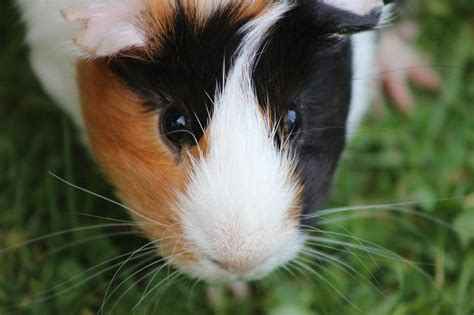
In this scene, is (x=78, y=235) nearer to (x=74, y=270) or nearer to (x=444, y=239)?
(x=74, y=270)

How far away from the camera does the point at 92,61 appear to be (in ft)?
5.82

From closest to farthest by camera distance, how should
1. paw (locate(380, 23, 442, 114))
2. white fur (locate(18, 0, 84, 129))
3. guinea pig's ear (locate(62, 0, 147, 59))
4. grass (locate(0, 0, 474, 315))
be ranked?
guinea pig's ear (locate(62, 0, 147, 59))
white fur (locate(18, 0, 84, 129))
grass (locate(0, 0, 474, 315))
paw (locate(380, 23, 442, 114))

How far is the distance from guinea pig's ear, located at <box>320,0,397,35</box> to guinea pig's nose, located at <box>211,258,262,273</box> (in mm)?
520

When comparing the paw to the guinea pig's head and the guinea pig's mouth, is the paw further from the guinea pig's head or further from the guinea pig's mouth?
the guinea pig's mouth

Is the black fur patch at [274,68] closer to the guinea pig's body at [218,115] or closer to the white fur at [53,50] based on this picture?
the guinea pig's body at [218,115]

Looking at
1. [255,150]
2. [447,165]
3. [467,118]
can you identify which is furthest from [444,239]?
[255,150]

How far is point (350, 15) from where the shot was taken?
1616 mm

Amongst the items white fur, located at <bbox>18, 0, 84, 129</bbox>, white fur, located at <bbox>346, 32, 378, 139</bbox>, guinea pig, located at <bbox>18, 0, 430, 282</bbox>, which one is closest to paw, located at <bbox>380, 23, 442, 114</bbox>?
white fur, located at <bbox>346, 32, 378, 139</bbox>

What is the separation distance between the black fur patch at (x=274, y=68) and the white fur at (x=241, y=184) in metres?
0.03

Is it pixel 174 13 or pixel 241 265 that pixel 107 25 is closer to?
pixel 174 13

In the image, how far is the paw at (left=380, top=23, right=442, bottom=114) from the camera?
109 inches

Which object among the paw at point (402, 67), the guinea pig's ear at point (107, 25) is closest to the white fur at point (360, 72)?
the paw at point (402, 67)

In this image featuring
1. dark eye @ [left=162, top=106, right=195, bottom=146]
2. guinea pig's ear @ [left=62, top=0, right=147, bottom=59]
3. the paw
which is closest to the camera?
guinea pig's ear @ [left=62, top=0, right=147, bottom=59]

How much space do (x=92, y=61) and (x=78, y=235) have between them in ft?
2.06
